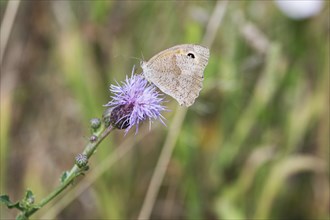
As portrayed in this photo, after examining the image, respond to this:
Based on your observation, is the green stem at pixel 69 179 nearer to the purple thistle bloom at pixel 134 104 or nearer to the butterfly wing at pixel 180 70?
the purple thistle bloom at pixel 134 104

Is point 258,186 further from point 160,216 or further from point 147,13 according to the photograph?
point 147,13

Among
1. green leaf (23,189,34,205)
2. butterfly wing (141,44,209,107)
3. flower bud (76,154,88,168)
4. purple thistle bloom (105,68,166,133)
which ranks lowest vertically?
green leaf (23,189,34,205)

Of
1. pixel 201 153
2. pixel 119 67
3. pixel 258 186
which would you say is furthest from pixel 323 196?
pixel 119 67

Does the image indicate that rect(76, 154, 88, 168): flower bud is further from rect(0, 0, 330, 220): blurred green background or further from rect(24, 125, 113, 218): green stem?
rect(0, 0, 330, 220): blurred green background

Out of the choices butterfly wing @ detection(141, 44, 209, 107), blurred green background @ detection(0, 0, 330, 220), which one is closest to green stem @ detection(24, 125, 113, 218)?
butterfly wing @ detection(141, 44, 209, 107)

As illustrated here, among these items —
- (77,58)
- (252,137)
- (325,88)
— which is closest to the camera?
(77,58)

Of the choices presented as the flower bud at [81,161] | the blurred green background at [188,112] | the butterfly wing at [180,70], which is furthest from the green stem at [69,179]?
the blurred green background at [188,112]
